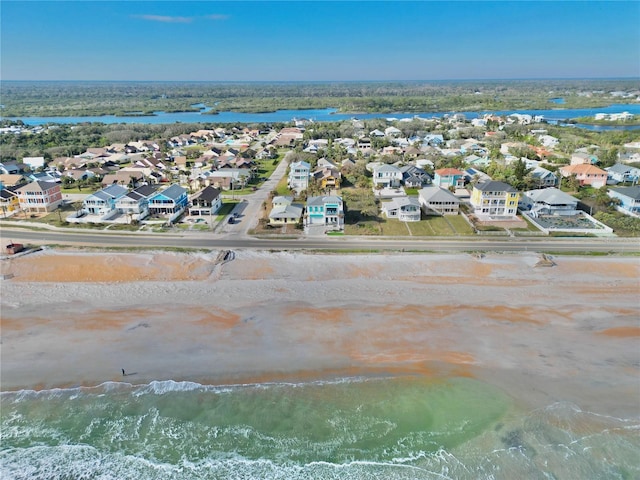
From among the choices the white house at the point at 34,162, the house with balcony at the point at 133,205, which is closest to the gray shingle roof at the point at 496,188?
the house with balcony at the point at 133,205

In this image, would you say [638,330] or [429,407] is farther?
[638,330]

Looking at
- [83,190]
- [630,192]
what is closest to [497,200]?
[630,192]

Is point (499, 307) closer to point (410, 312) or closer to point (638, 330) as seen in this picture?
point (410, 312)

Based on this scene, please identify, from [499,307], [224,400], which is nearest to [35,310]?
[224,400]

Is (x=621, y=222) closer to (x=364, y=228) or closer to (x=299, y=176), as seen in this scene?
(x=364, y=228)

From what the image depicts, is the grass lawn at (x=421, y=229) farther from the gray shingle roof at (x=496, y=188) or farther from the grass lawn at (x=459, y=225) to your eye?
the gray shingle roof at (x=496, y=188)

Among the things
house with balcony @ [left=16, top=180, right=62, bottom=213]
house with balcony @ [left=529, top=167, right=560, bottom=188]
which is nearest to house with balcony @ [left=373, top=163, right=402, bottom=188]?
house with balcony @ [left=529, top=167, right=560, bottom=188]
